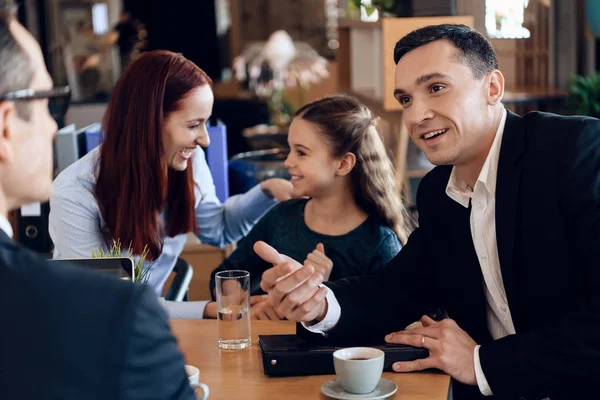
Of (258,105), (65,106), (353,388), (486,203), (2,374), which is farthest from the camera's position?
(258,105)

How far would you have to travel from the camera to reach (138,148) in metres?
2.14

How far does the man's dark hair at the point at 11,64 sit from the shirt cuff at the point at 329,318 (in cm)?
84

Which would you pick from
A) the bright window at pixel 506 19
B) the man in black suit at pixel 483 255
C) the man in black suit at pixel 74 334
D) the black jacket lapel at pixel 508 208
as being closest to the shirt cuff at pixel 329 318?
the man in black suit at pixel 483 255

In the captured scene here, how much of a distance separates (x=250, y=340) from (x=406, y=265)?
441 mm

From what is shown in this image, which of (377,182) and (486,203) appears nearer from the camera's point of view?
(486,203)

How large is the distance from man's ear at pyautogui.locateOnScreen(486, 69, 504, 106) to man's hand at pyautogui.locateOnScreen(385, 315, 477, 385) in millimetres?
506

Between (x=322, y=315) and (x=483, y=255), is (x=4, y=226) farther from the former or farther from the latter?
(x=483, y=255)

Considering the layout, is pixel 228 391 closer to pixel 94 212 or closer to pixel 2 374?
pixel 2 374

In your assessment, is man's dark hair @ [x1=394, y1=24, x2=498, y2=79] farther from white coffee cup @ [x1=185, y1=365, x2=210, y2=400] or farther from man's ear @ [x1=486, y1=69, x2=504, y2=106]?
white coffee cup @ [x1=185, y1=365, x2=210, y2=400]

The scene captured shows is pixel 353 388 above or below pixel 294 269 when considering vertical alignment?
below

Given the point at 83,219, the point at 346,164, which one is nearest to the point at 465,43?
the point at 346,164

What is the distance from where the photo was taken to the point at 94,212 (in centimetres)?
212

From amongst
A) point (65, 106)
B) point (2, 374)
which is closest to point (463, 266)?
point (2, 374)

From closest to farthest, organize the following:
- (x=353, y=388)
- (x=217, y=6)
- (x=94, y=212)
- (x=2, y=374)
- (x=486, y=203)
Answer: (x=2, y=374) < (x=353, y=388) < (x=486, y=203) < (x=94, y=212) < (x=217, y=6)
